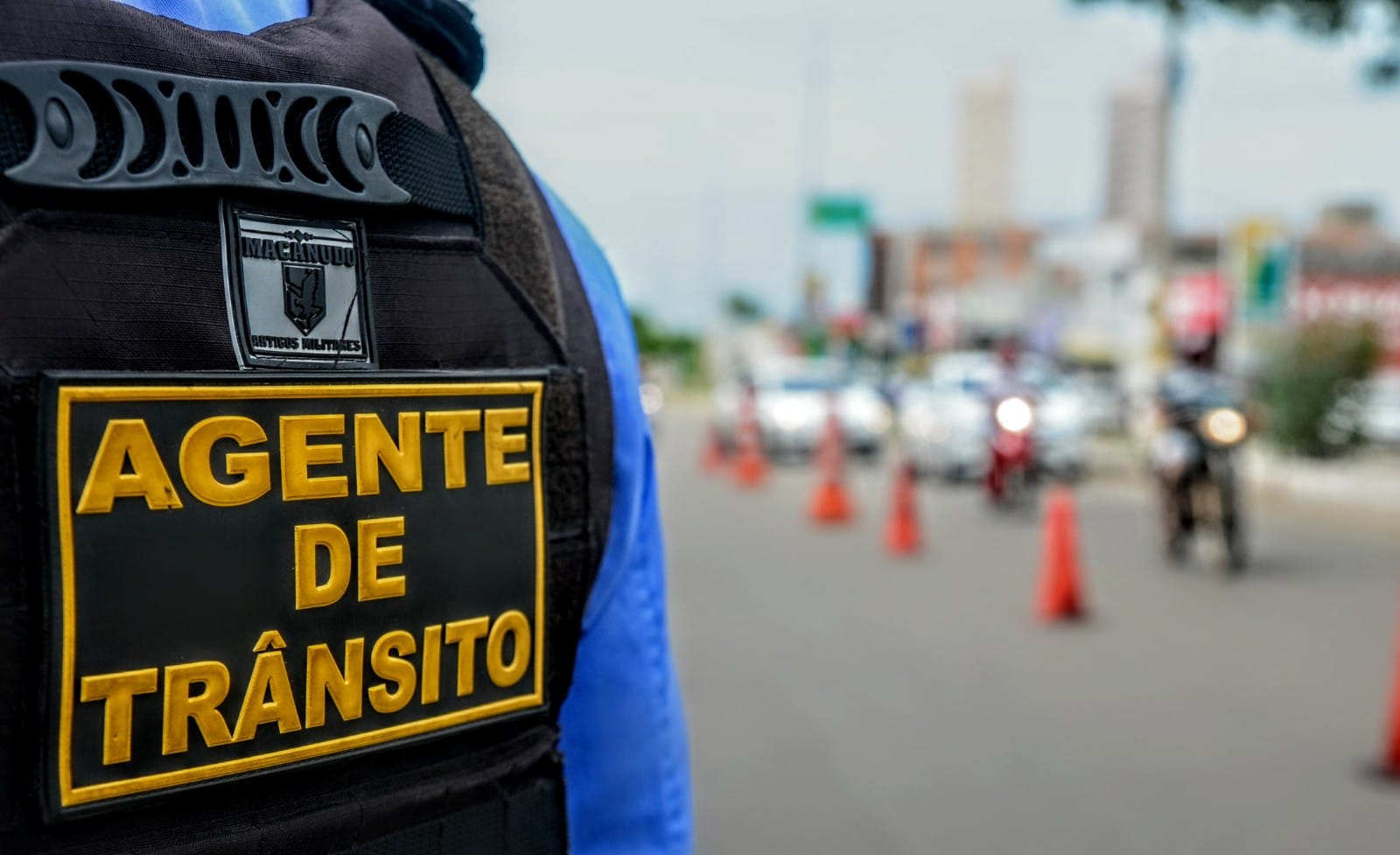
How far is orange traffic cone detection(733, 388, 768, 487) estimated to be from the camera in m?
20.2

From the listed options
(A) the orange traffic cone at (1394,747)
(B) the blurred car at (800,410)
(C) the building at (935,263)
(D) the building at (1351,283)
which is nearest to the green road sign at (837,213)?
(D) the building at (1351,283)

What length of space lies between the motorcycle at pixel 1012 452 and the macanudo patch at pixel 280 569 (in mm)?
14618

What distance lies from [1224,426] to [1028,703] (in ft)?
13.7

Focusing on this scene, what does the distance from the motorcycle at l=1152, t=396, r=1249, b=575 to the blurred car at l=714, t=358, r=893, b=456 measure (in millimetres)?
12083

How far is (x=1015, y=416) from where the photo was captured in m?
15.7

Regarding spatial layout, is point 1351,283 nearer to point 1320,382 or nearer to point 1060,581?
point 1320,382

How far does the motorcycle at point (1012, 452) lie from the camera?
15.6 metres

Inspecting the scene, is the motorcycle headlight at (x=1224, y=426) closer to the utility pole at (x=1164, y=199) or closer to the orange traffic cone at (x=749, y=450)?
the utility pole at (x=1164, y=199)

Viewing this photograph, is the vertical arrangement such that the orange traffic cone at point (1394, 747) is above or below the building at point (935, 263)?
below

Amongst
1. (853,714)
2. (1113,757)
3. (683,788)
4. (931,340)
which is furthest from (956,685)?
(931,340)

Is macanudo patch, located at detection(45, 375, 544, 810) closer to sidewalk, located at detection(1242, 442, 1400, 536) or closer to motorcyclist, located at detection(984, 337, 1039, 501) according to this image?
sidewalk, located at detection(1242, 442, 1400, 536)

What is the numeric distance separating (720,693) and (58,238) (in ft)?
20.9

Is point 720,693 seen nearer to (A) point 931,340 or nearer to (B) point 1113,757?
(B) point 1113,757

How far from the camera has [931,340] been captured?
69438 mm
